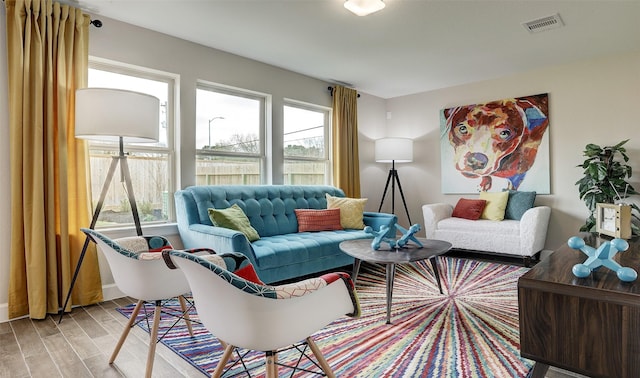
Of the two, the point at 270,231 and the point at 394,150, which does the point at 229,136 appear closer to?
the point at 270,231

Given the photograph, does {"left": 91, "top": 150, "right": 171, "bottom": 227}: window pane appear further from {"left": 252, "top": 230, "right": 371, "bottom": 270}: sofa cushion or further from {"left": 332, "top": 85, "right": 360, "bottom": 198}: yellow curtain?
{"left": 332, "top": 85, "right": 360, "bottom": 198}: yellow curtain

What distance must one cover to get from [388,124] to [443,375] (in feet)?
15.7

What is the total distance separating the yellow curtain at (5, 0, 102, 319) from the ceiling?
0.39 meters

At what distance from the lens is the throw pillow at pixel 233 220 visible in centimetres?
308

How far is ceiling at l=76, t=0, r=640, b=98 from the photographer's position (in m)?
2.94

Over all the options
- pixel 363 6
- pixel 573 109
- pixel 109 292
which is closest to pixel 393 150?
pixel 573 109

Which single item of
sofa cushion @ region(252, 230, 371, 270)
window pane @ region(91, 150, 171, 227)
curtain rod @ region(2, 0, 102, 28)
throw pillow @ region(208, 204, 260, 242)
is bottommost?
sofa cushion @ region(252, 230, 371, 270)

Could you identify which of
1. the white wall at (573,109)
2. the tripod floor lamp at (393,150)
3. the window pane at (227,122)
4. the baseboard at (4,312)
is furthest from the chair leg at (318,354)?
the white wall at (573,109)

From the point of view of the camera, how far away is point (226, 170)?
4.06 meters

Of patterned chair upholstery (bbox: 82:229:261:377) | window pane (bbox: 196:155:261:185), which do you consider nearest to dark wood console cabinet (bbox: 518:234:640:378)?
patterned chair upholstery (bbox: 82:229:261:377)

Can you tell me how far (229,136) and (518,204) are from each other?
362 centimetres

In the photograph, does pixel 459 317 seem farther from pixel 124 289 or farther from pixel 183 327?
pixel 124 289

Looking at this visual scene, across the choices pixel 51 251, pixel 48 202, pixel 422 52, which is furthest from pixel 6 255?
pixel 422 52

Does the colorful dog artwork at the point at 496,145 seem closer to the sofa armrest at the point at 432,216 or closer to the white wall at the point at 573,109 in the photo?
the white wall at the point at 573,109
